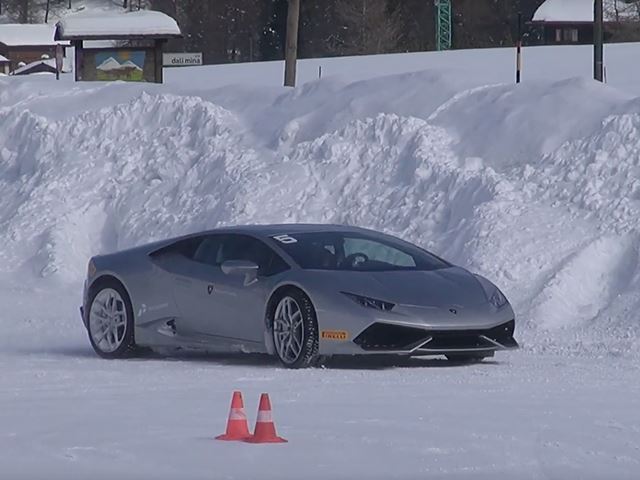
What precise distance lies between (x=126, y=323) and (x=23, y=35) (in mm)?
93274

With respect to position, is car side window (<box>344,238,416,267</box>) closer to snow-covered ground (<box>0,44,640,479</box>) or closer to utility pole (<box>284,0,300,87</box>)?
snow-covered ground (<box>0,44,640,479</box>)

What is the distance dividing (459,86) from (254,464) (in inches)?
501

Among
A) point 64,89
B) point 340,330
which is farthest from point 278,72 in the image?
point 340,330

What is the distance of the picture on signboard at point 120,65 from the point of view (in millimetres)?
28734

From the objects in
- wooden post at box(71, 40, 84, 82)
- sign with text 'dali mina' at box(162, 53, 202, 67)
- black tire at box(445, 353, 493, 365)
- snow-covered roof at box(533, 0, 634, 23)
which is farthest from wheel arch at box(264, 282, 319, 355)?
snow-covered roof at box(533, 0, 634, 23)

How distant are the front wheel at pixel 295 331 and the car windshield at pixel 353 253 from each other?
0.36 m

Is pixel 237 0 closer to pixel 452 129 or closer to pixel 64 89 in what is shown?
pixel 64 89

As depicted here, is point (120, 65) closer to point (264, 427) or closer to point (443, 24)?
point (264, 427)

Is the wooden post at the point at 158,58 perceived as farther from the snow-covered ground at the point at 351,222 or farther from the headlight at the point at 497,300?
the headlight at the point at 497,300

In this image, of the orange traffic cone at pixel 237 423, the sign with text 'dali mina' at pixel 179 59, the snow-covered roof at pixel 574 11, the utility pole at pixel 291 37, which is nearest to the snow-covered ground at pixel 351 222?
the orange traffic cone at pixel 237 423

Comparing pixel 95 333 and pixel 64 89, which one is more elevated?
pixel 64 89

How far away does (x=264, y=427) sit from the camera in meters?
8.28

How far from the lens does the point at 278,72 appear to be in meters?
40.9

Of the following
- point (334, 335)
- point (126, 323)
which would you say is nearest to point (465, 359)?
point (334, 335)
